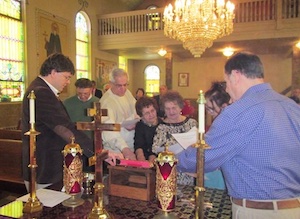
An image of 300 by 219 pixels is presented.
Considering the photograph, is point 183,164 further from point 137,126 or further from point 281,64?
point 281,64

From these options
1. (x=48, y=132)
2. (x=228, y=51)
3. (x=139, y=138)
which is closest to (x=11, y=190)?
(x=139, y=138)

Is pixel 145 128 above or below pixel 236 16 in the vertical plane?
below

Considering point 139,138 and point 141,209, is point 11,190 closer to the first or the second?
point 139,138

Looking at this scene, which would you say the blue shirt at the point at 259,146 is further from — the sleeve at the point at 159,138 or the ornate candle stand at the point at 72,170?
the sleeve at the point at 159,138

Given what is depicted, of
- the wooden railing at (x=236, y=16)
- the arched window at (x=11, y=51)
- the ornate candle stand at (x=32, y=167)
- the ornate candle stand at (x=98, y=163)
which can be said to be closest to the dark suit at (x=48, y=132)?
the ornate candle stand at (x=32, y=167)

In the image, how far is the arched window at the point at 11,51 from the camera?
26.4 ft

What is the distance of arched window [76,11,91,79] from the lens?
11.3m

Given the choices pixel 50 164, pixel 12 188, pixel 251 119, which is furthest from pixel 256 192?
pixel 12 188

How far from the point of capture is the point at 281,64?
44.3 ft

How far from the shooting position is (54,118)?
2.07 metres

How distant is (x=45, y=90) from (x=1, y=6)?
286 inches

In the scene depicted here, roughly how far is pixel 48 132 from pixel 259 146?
4.95ft

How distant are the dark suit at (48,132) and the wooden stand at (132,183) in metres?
0.26

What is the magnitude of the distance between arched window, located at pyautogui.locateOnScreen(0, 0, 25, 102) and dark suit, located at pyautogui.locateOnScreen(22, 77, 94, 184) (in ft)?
21.4
